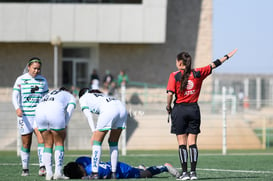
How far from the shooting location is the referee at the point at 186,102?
10.7 metres

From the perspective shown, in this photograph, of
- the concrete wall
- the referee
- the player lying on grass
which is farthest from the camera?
the concrete wall

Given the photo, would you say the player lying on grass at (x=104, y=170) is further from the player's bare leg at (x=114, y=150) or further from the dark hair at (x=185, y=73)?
the dark hair at (x=185, y=73)

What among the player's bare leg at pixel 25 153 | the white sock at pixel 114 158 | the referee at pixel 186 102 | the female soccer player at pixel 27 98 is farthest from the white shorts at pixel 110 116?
the player's bare leg at pixel 25 153

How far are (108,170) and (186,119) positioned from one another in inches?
57.7

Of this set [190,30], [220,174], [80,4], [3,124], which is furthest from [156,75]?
[220,174]

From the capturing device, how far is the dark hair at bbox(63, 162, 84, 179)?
1052 cm

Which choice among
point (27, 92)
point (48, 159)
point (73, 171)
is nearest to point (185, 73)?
point (73, 171)

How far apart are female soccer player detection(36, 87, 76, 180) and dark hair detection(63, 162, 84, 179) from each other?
11cm

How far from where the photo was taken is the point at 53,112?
10.4m

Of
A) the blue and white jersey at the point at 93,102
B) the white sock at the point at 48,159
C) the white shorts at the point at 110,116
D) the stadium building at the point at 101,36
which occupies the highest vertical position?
the stadium building at the point at 101,36

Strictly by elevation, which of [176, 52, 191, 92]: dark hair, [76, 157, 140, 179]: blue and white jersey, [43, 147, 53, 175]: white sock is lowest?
[76, 157, 140, 179]: blue and white jersey

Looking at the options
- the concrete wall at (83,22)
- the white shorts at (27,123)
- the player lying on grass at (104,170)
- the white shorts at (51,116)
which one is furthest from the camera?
the concrete wall at (83,22)

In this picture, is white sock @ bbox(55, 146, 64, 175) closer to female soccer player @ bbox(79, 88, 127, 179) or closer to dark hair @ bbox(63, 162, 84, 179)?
dark hair @ bbox(63, 162, 84, 179)

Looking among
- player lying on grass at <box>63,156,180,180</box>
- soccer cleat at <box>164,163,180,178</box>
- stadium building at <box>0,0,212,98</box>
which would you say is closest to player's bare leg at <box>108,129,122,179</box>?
player lying on grass at <box>63,156,180,180</box>
